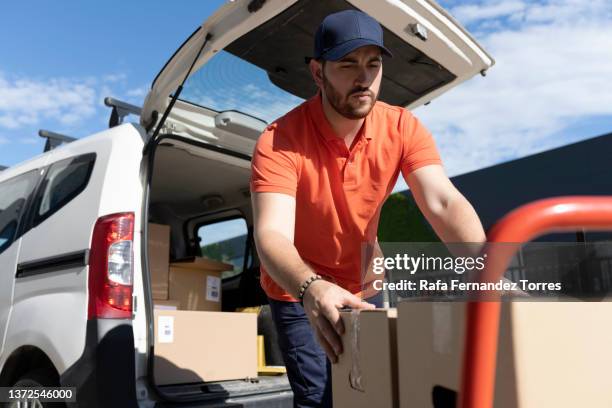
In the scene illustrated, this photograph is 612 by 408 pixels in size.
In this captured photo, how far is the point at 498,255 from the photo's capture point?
0.78m

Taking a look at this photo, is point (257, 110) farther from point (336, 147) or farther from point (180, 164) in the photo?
point (336, 147)

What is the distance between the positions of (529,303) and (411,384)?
244mm

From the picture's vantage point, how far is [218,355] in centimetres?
315

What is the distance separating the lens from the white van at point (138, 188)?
2422 mm

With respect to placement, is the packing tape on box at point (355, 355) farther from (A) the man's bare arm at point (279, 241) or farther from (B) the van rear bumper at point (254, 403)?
(B) the van rear bumper at point (254, 403)

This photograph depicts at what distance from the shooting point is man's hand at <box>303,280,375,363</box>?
44.3 inches

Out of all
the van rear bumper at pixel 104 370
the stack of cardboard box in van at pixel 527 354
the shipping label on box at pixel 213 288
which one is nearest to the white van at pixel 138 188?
the van rear bumper at pixel 104 370

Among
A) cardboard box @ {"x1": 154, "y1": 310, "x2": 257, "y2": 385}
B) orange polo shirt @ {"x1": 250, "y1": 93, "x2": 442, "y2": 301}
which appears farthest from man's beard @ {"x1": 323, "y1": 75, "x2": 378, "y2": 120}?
cardboard box @ {"x1": 154, "y1": 310, "x2": 257, "y2": 385}

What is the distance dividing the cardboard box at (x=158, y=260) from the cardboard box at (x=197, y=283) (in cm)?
8

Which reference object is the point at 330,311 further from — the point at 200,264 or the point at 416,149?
the point at 200,264

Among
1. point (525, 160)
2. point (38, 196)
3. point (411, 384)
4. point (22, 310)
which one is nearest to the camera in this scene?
point (411, 384)

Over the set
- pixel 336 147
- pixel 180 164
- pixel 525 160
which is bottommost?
pixel 336 147

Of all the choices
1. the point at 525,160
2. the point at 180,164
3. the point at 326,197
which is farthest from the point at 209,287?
the point at 525,160

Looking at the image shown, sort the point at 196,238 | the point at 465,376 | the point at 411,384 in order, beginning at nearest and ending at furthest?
the point at 465,376 → the point at 411,384 → the point at 196,238
